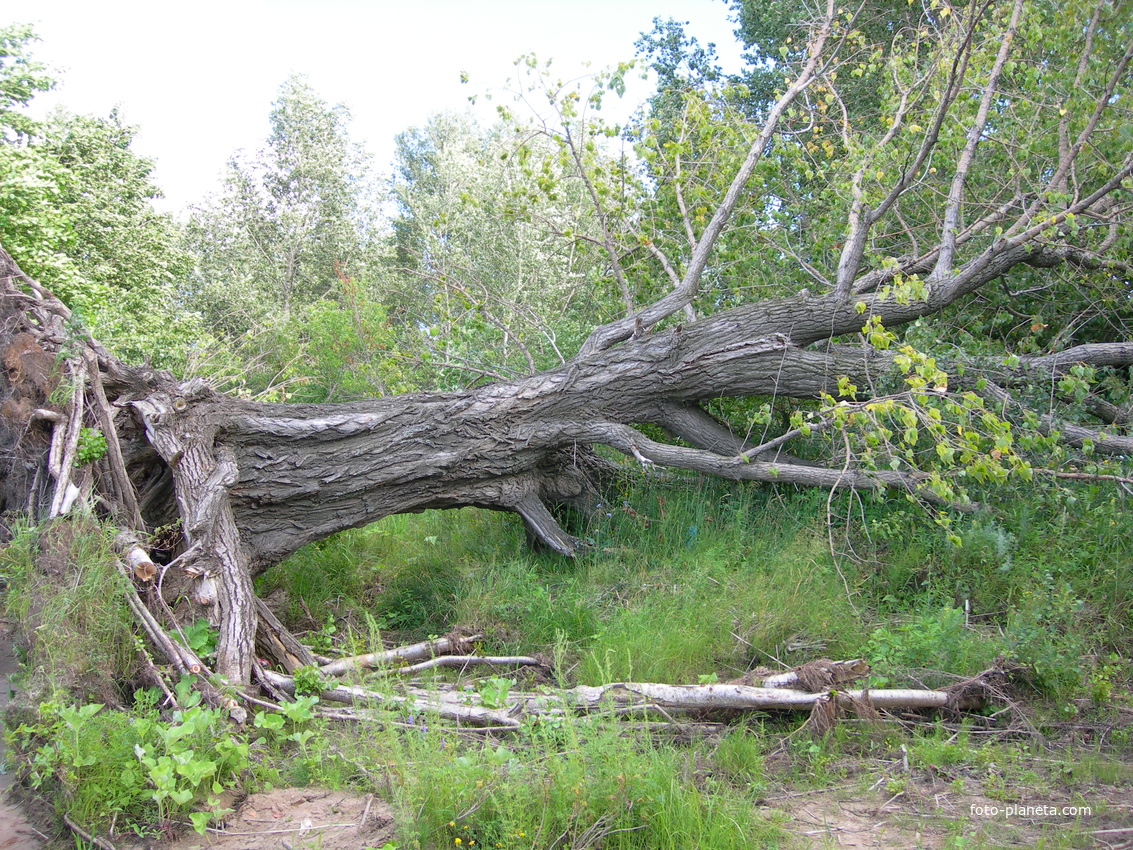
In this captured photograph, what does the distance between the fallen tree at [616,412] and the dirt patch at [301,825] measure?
752mm

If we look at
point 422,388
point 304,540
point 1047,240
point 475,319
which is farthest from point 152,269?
point 1047,240

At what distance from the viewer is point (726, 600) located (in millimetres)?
4727

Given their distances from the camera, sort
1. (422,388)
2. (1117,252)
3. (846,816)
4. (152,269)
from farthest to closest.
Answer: (152,269), (422,388), (1117,252), (846,816)

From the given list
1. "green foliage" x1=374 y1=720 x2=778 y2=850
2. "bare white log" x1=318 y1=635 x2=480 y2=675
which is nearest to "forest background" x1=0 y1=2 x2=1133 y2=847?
"green foliage" x1=374 y1=720 x2=778 y2=850

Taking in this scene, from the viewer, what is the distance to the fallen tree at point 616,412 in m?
4.22

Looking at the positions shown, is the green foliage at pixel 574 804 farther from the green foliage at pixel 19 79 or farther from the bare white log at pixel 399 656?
the green foliage at pixel 19 79

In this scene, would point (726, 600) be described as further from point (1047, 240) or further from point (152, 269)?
point (152, 269)

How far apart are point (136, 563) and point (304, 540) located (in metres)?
1.46

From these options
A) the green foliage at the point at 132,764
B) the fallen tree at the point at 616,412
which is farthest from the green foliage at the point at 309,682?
the green foliage at the point at 132,764

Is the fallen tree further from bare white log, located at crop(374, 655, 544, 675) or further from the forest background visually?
bare white log, located at crop(374, 655, 544, 675)

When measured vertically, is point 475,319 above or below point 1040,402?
above

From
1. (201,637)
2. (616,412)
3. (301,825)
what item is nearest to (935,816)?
(301,825)

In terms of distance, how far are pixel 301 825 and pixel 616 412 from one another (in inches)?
146

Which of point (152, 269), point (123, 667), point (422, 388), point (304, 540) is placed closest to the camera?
point (123, 667)
